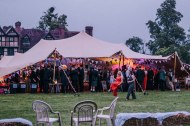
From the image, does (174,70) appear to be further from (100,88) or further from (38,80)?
(38,80)

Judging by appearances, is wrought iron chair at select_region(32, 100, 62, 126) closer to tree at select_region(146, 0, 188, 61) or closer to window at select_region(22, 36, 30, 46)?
tree at select_region(146, 0, 188, 61)

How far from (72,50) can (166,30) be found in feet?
144

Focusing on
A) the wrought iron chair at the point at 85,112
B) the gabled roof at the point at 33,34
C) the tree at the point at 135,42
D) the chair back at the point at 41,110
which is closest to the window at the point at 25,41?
the gabled roof at the point at 33,34

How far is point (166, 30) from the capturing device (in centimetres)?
7581

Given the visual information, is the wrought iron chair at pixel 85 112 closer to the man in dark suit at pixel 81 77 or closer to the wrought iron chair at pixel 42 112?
the wrought iron chair at pixel 42 112

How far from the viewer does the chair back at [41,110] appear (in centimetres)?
1106

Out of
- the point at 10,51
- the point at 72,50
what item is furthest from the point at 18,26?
the point at 72,50

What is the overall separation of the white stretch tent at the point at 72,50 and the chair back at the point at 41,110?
21.4 metres

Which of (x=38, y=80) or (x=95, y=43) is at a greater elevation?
(x=95, y=43)

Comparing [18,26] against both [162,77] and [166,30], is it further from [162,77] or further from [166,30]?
[162,77]

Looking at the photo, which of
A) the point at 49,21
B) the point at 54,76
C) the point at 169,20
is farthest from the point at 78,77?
the point at 49,21

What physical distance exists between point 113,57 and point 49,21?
199ft

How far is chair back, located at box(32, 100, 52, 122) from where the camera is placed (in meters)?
11.1

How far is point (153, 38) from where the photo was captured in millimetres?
78438
